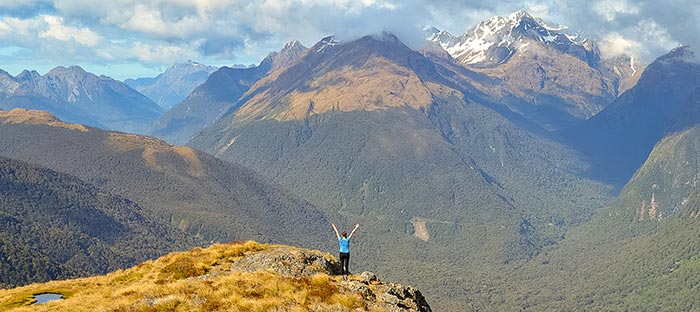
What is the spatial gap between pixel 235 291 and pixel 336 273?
51.3ft

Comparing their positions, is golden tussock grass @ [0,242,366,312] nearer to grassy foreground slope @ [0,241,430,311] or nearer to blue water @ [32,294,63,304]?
grassy foreground slope @ [0,241,430,311]

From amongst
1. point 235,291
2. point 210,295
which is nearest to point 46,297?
point 210,295

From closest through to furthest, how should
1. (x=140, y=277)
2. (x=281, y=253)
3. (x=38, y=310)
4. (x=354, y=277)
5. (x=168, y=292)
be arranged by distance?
1. (x=168, y=292)
2. (x=38, y=310)
3. (x=354, y=277)
4. (x=281, y=253)
5. (x=140, y=277)

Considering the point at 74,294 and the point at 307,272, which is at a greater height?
the point at 307,272

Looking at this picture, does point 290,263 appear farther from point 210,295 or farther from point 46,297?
point 46,297

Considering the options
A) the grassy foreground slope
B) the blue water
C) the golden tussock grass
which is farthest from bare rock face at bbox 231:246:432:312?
the blue water

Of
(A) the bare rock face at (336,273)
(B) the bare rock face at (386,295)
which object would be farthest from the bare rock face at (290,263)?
(B) the bare rock face at (386,295)

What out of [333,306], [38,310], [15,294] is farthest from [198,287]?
[15,294]

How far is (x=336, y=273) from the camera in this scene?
5856 centimetres

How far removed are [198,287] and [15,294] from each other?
26371 mm

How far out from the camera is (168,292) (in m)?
45.4

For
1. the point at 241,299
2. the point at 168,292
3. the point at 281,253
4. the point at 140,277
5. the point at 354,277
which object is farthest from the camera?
the point at 140,277

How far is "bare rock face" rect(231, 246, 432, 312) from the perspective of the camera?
4656 cm

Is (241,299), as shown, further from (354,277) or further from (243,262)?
(243,262)
